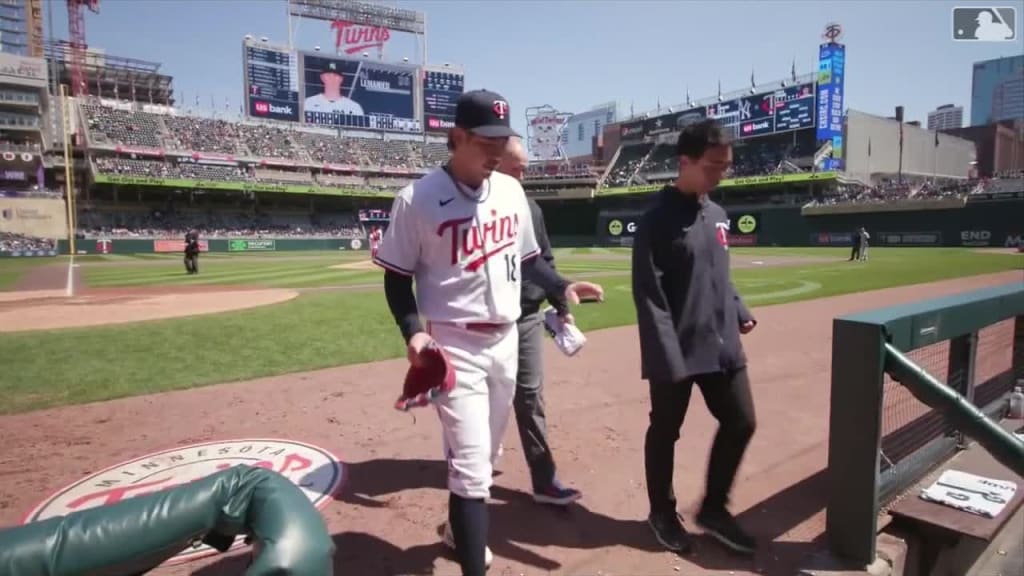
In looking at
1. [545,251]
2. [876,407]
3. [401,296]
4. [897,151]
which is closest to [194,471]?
[401,296]

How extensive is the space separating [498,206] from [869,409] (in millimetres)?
1727

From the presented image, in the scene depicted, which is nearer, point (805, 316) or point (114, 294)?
point (805, 316)

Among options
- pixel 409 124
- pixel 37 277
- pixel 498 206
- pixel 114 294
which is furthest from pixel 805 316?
pixel 409 124

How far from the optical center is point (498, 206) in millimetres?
2338

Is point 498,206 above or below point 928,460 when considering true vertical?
above

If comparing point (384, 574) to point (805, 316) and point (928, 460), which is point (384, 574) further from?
point (805, 316)

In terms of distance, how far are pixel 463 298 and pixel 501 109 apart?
2.40ft

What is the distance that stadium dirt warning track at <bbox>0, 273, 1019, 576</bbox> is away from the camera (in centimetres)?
252

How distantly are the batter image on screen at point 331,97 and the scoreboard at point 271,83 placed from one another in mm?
1548

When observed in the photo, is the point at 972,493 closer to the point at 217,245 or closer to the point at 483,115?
the point at 483,115

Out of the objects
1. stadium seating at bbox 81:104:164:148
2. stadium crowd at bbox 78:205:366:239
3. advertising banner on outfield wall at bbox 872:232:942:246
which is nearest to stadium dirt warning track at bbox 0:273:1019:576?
advertising banner on outfield wall at bbox 872:232:942:246

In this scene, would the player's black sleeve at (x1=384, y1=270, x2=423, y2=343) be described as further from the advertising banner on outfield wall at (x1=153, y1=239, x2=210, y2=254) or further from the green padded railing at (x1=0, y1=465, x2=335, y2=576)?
the advertising banner on outfield wall at (x1=153, y1=239, x2=210, y2=254)

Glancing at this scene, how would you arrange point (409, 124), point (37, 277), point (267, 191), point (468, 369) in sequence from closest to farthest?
point (468, 369)
point (37, 277)
point (267, 191)
point (409, 124)

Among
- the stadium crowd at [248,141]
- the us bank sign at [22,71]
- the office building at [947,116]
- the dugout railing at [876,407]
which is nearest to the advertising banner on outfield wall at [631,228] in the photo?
the stadium crowd at [248,141]
